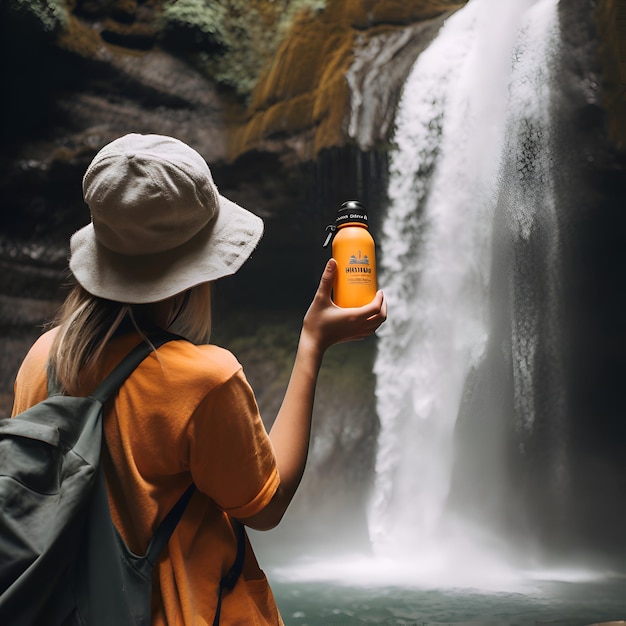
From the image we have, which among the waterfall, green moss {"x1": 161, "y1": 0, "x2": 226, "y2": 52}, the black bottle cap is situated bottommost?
the black bottle cap

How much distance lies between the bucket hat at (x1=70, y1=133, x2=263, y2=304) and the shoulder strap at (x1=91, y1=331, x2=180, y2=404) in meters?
0.07

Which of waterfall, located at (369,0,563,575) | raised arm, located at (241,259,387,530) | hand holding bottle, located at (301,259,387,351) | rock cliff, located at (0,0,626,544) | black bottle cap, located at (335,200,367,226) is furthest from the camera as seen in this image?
rock cliff, located at (0,0,626,544)

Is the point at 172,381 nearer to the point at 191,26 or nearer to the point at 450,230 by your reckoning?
the point at 450,230

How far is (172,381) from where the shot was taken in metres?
1.01

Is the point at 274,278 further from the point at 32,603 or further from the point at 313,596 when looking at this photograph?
the point at 32,603

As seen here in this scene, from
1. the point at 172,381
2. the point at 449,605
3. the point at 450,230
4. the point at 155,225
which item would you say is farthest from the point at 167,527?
the point at 450,230

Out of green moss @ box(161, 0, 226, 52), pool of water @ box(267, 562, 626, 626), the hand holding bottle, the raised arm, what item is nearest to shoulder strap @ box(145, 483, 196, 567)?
the raised arm

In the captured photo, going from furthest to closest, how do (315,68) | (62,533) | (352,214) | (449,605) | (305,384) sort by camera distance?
(315,68) < (449,605) < (352,214) < (305,384) < (62,533)

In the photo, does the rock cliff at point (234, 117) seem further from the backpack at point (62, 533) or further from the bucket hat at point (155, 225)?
the backpack at point (62, 533)

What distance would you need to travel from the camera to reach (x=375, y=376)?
24.6ft

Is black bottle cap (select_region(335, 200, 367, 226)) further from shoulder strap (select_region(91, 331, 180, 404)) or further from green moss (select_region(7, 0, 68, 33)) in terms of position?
green moss (select_region(7, 0, 68, 33))

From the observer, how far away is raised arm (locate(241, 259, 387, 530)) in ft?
3.77

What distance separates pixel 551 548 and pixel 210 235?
18.8ft

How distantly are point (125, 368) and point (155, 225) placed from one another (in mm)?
221
